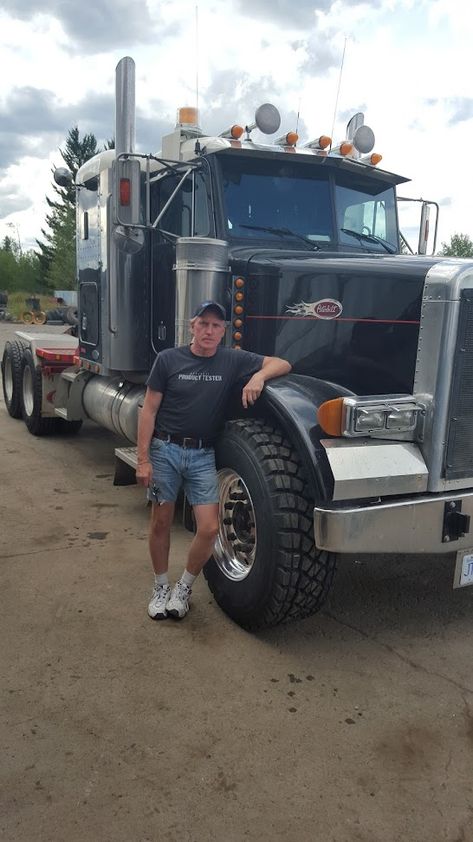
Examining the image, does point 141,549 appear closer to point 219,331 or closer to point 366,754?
point 219,331

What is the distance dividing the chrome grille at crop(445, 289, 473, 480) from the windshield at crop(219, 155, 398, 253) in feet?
5.64

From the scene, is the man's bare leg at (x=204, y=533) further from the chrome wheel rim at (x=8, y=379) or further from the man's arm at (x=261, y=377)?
the chrome wheel rim at (x=8, y=379)

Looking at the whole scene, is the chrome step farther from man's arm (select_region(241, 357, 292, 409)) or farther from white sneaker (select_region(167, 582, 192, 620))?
man's arm (select_region(241, 357, 292, 409))

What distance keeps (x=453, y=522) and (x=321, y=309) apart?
134 cm

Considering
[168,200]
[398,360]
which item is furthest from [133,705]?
[168,200]

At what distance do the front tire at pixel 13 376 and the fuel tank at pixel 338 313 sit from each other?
523 cm

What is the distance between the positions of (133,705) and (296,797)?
31.8 inches

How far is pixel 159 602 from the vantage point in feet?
11.8

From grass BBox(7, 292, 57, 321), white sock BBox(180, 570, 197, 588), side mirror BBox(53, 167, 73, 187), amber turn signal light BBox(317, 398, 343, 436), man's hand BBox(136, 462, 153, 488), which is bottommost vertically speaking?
grass BBox(7, 292, 57, 321)

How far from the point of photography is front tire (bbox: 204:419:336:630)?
10.3 ft

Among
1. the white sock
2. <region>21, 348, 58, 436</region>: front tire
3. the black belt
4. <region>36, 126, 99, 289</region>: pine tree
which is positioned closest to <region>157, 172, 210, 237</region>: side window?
the black belt

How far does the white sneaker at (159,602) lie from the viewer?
3561 mm

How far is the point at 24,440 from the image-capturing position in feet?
25.6

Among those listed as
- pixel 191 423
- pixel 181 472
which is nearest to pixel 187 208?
pixel 191 423
